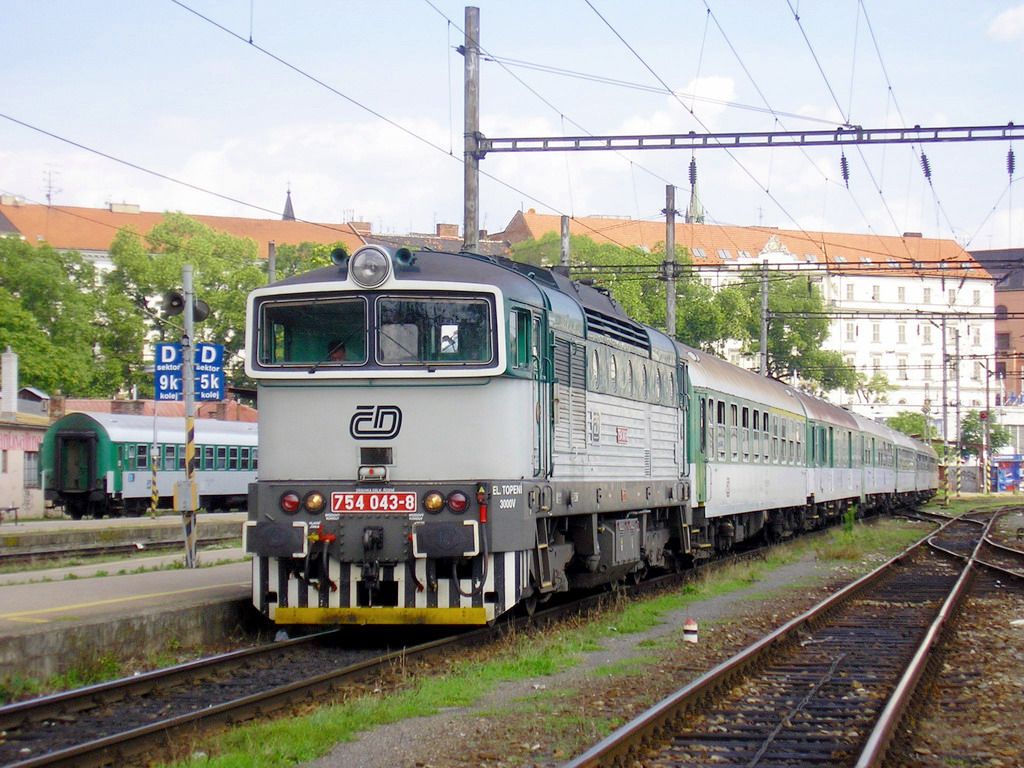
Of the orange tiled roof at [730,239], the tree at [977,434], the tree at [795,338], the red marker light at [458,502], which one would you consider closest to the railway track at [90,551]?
the red marker light at [458,502]

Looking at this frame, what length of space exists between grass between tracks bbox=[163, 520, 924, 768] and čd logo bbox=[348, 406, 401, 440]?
7.07 ft

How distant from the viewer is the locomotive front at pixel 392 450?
11.9m

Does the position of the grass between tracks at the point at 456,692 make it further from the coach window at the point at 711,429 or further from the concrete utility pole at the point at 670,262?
the concrete utility pole at the point at 670,262

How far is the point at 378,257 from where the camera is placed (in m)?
12.3

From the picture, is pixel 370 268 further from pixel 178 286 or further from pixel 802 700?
pixel 178 286

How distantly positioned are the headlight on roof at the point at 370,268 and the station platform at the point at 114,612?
11.7ft

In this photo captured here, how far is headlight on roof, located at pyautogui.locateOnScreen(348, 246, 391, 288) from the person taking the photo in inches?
482

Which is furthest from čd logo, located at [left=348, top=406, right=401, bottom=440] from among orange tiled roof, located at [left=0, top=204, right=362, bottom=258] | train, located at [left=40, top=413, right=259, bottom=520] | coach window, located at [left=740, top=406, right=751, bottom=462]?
orange tiled roof, located at [left=0, top=204, right=362, bottom=258]

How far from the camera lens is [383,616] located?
1202cm

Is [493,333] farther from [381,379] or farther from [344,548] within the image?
[344,548]

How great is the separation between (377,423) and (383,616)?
1751 mm

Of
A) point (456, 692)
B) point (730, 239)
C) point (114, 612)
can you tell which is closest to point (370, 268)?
point (114, 612)

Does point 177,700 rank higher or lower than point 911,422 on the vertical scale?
lower

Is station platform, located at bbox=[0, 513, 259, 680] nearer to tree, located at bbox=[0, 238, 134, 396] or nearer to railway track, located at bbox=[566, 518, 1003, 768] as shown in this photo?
railway track, located at bbox=[566, 518, 1003, 768]
